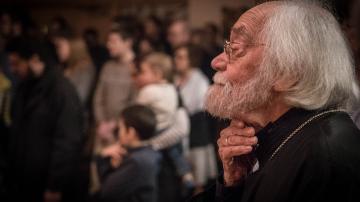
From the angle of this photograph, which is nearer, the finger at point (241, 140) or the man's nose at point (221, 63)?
the finger at point (241, 140)

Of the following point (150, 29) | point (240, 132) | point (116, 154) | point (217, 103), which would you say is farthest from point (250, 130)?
point (150, 29)

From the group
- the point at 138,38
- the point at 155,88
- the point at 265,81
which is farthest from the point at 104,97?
the point at 265,81

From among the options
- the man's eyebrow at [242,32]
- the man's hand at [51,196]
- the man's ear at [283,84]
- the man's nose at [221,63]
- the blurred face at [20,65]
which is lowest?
the man's hand at [51,196]

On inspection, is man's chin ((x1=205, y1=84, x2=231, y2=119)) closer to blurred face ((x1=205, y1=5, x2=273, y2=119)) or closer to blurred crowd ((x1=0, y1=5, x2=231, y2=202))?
blurred face ((x1=205, y1=5, x2=273, y2=119))

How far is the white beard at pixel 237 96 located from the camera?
1779 millimetres

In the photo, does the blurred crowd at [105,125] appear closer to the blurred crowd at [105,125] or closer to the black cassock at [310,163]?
the blurred crowd at [105,125]

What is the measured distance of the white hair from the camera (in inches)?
66.5

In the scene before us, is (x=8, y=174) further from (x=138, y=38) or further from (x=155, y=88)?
(x=138, y=38)

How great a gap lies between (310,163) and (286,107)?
0.25 metres

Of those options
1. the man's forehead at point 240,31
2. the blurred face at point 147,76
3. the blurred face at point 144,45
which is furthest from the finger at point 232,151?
the blurred face at point 144,45

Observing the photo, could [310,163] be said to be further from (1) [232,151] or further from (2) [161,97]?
(2) [161,97]

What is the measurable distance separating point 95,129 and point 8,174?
31.8 inches

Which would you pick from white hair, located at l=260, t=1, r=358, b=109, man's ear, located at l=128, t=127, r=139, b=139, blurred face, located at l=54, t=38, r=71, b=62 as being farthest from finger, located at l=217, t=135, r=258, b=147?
blurred face, located at l=54, t=38, r=71, b=62

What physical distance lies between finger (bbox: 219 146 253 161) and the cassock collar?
0.12 ft
